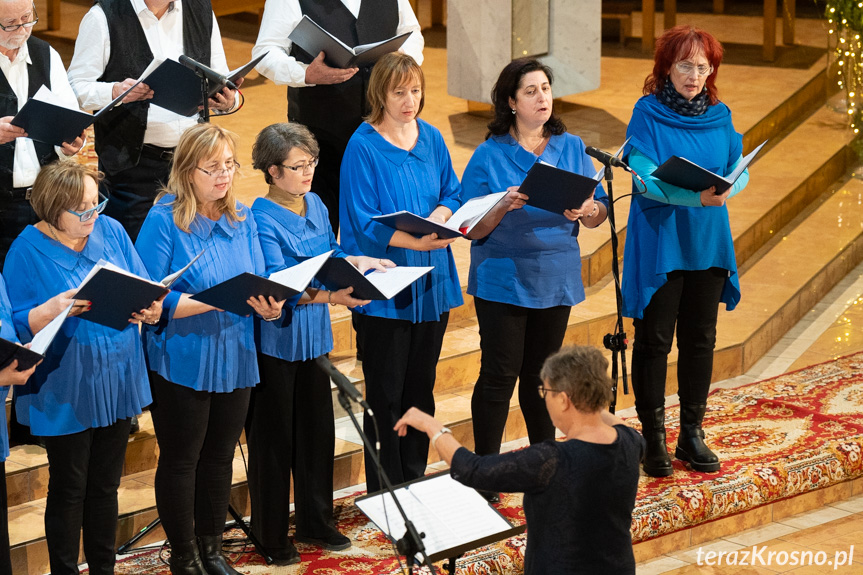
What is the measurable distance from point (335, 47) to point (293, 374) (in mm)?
1142

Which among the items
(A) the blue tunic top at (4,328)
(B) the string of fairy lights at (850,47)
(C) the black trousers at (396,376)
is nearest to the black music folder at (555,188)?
(C) the black trousers at (396,376)

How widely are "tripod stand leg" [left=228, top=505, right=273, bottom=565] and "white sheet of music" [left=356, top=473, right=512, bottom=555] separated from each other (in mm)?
1066

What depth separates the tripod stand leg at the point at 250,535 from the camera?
3.98m

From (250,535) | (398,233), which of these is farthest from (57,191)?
(250,535)

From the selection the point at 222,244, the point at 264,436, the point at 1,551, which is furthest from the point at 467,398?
the point at 1,551

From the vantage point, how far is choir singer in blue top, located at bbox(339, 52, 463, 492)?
396 centimetres

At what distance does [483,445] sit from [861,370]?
8.35ft

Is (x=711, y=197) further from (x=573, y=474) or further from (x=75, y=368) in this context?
(x=75, y=368)

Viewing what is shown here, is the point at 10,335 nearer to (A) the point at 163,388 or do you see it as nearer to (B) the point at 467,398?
(A) the point at 163,388

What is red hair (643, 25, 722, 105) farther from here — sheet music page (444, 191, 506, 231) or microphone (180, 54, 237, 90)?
microphone (180, 54, 237, 90)

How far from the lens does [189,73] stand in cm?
379

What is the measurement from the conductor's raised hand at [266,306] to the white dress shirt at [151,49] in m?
0.92

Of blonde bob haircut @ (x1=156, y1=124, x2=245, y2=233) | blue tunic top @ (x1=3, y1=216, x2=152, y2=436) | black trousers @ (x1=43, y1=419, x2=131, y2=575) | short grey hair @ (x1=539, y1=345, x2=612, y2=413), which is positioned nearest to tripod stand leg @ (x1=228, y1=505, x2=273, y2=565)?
black trousers @ (x1=43, y1=419, x2=131, y2=575)

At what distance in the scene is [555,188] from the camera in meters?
3.87
